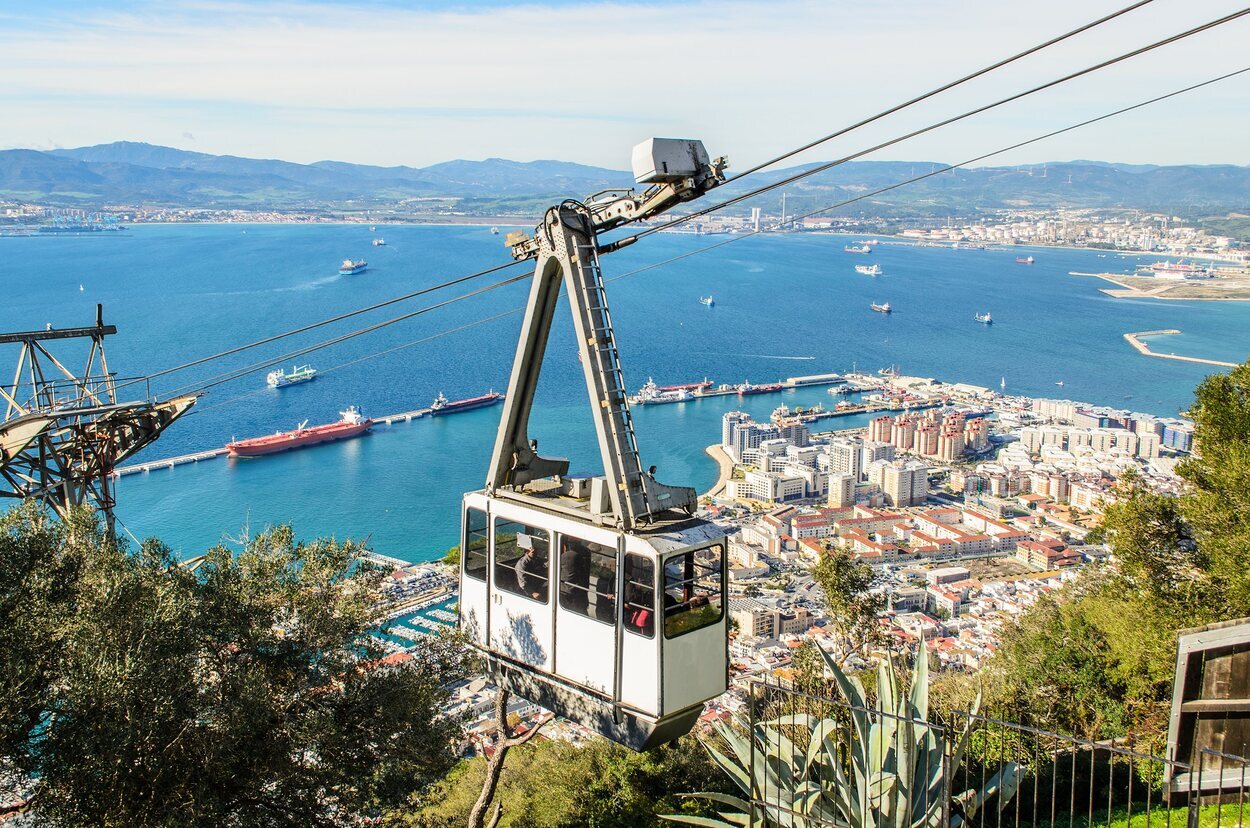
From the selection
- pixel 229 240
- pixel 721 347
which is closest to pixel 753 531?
pixel 721 347

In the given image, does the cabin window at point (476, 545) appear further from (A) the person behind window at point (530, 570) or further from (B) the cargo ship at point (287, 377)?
(B) the cargo ship at point (287, 377)

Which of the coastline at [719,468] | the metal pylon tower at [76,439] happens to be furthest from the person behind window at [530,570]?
the coastline at [719,468]

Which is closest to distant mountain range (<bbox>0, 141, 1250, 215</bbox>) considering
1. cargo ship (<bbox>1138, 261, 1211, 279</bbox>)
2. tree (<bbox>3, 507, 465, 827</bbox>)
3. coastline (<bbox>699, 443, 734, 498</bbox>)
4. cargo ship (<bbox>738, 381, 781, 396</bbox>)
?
cargo ship (<bbox>1138, 261, 1211, 279</bbox>)

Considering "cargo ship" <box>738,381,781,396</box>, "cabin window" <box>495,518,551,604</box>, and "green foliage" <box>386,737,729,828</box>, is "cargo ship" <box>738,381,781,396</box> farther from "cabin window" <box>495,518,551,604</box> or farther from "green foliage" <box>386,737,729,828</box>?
"cabin window" <box>495,518,551,604</box>

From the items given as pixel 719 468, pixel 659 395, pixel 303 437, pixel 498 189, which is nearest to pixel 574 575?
pixel 719 468

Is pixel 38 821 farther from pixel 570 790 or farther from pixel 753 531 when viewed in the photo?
pixel 753 531

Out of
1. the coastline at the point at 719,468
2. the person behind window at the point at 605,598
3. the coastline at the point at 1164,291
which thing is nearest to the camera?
the person behind window at the point at 605,598

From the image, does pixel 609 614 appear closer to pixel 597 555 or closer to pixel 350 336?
pixel 597 555
